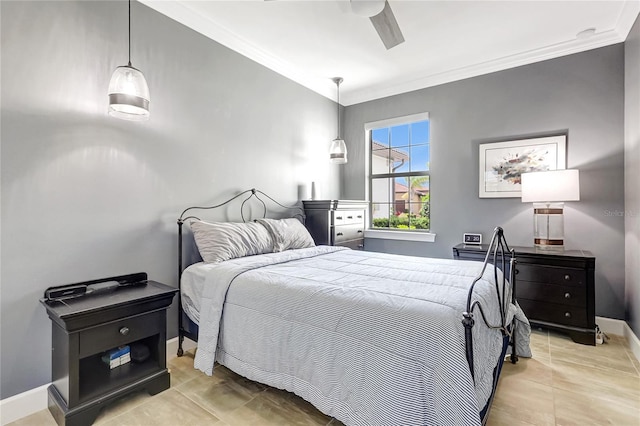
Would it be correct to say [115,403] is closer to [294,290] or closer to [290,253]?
[294,290]

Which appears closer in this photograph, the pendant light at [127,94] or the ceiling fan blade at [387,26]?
the pendant light at [127,94]

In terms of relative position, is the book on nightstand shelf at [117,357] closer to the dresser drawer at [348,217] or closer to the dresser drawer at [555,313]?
the dresser drawer at [348,217]

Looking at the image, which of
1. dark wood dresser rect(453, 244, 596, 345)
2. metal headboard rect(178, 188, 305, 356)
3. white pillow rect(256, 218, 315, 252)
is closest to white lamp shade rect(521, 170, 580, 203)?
dark wood dresser rect(453, 244, 596, 345)

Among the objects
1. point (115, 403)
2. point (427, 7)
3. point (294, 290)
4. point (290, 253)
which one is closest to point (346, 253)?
point (290, 253)

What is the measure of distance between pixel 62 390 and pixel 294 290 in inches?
52.4

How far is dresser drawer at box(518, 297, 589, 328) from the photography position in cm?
264

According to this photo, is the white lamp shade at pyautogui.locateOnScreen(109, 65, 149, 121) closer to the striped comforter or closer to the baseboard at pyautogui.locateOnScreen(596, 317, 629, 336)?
the striped comforter

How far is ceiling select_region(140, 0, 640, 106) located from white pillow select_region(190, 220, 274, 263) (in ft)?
5.54

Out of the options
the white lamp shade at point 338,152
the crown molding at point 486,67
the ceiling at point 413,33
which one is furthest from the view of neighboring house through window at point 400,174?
the white lamp shade at point 338,152

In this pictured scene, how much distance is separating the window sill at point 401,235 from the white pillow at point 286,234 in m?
1.42

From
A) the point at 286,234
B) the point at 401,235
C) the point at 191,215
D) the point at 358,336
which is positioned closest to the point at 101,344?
the point at 191,215

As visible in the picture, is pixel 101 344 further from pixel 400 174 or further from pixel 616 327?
pixel 616 327

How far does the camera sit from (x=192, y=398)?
6.15 feet

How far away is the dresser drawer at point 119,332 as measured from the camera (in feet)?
5.45
